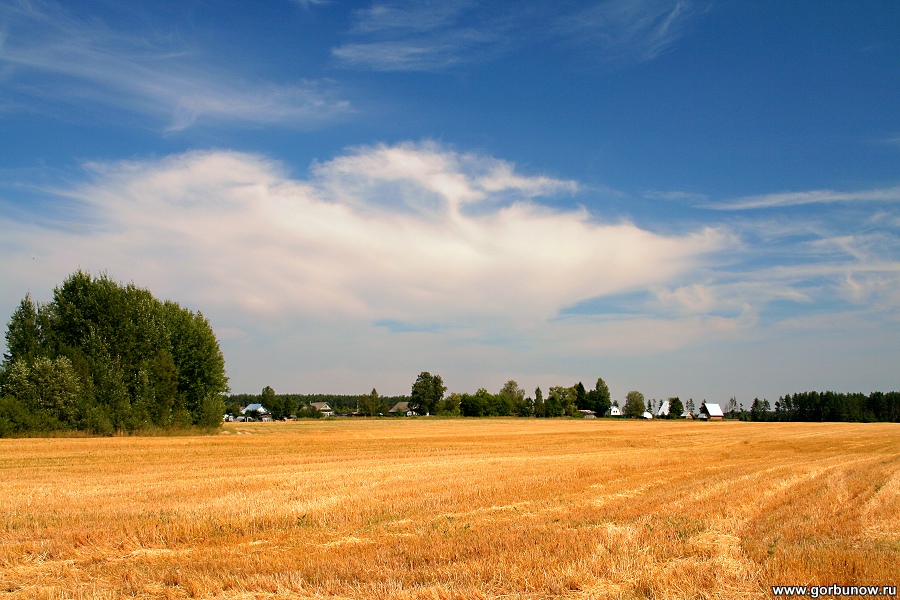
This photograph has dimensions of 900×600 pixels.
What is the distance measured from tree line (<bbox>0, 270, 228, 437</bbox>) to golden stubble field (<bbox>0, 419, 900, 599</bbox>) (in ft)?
80.7

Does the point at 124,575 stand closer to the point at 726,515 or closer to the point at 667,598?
the point at 667,598

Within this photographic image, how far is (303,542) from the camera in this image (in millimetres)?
10188

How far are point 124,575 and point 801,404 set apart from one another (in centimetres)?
19491

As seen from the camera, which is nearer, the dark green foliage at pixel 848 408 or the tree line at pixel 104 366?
the tree line at pixel 104 366

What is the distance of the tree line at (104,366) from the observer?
4247cm

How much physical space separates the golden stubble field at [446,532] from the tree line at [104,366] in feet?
80.7

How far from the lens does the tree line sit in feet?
139

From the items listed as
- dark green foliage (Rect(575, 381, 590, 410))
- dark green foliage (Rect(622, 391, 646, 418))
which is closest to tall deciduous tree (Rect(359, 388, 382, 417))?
dark green foliage (Rect(575, 381, 590, 410))

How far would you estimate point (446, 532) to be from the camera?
1079 cm

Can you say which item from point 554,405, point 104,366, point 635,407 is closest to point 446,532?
point 104,366

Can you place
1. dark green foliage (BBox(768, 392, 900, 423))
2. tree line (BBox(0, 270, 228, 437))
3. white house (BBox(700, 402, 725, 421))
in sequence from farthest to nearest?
white house (BBox(700, 402, 725, 421)) < dark green foliage (BBox(768, 392, 900, 423)) < tree line (BBox(0, 270, 228, 437))

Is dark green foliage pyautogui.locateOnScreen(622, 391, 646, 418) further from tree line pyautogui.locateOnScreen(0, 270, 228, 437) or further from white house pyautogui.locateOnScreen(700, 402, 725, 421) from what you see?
tree line pyautogui.locateOnScreen(0, 270, 228, 437)

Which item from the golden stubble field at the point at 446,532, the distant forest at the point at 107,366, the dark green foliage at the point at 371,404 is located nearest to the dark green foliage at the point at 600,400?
the dark green foliage at the point at 371,404

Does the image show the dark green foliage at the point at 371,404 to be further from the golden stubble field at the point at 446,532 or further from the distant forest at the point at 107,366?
the golden stubble field at the point at 446,532
